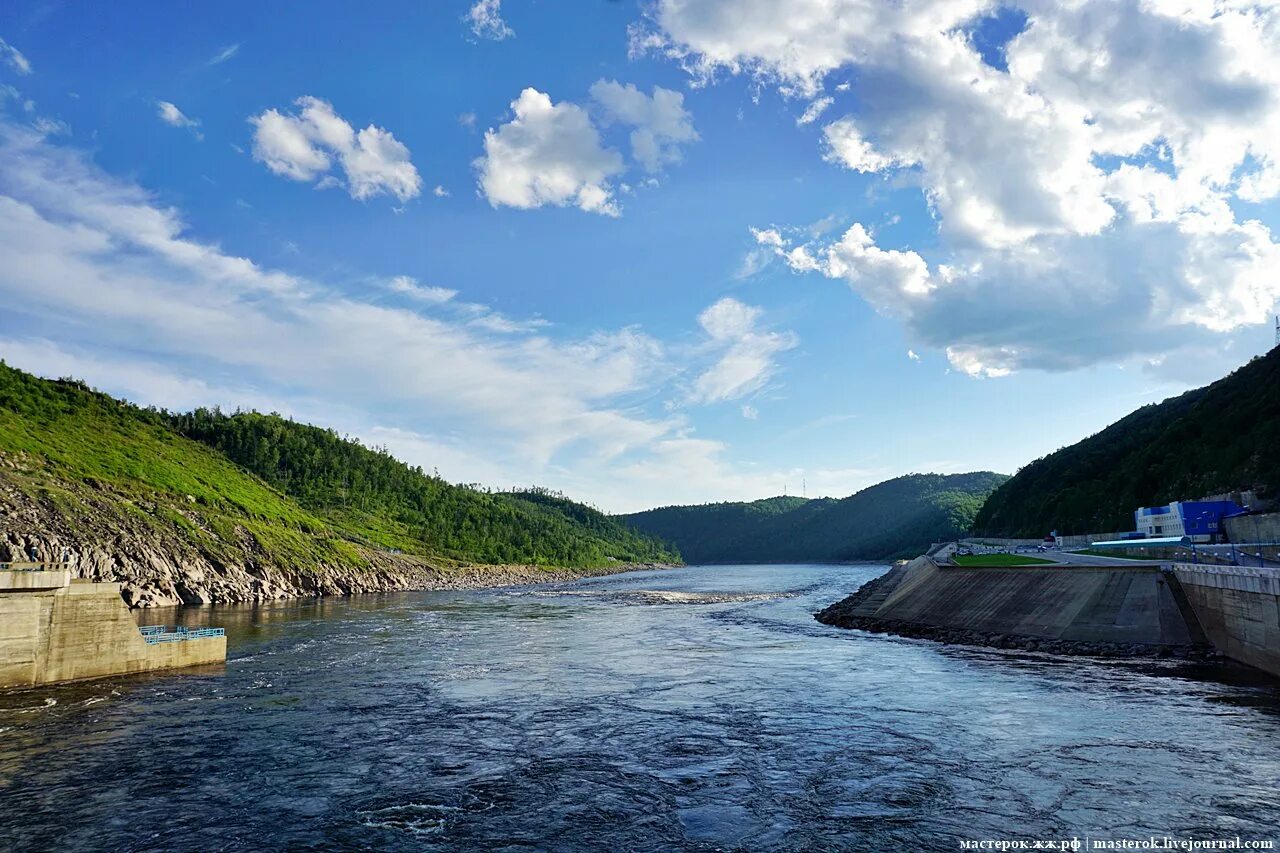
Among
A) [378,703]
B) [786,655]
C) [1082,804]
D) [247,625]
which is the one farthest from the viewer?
[247,625]

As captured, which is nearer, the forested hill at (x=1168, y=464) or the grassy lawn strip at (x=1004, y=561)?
the grassy lawn strip at (x=1004, y=561)

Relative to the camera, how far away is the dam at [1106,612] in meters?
34.2

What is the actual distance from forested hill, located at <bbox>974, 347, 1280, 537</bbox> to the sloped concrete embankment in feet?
166

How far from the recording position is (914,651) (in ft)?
156

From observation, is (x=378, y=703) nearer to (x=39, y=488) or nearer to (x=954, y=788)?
(x=954, y=788)

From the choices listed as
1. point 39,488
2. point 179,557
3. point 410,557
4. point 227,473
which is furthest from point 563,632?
point 227,473

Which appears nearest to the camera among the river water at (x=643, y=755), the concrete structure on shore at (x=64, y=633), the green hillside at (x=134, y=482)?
the river water at (x=643, y=755)

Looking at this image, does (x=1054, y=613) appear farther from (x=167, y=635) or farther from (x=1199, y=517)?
(x=167, y=635)

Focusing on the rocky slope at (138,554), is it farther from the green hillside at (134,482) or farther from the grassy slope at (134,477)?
the grassy slope at (134,477)

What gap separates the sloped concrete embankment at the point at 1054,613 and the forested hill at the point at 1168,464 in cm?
5050

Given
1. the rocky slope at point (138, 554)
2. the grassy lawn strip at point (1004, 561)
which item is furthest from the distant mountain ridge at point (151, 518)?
the grassy lawn strip at point (1004, 561)

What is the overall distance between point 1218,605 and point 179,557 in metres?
113

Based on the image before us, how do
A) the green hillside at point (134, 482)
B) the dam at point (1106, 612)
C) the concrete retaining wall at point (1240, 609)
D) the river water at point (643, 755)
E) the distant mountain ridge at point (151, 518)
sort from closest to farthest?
1. the river water at point (643, 755)
2. the concrete retaining wall at point (1240, 609)
3. the dam at point (1106, 612)
4. the distant mountain ridge at point (151, 518)
5. the green hillside at point (134, 482)

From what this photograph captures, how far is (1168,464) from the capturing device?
11512 cm
